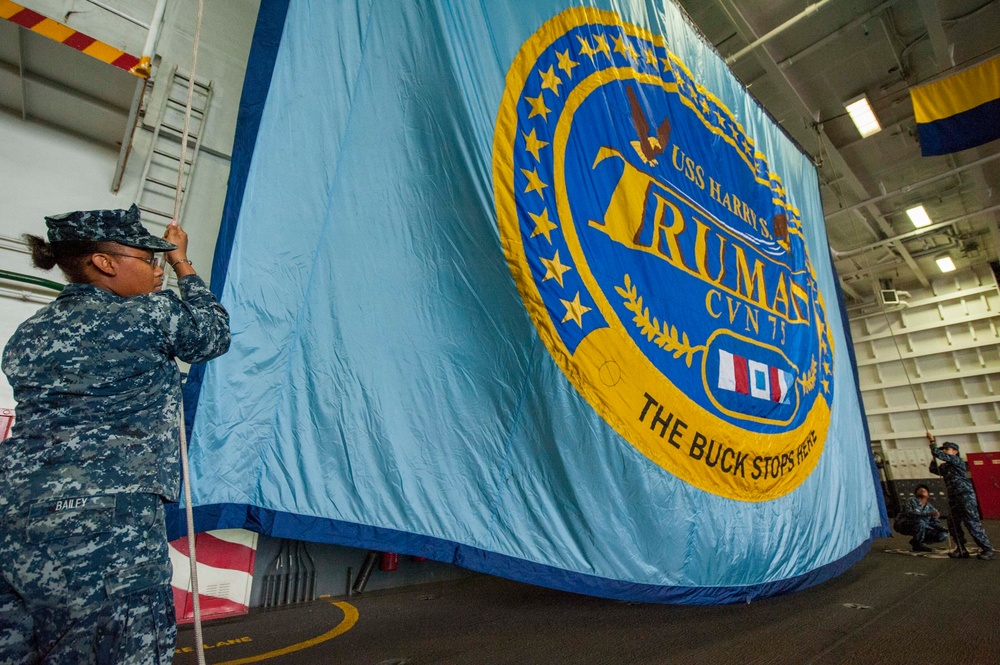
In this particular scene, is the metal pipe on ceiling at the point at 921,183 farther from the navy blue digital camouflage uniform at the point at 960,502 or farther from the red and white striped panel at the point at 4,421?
the red and white striped panel at the point at 4,421

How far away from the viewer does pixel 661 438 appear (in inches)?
81.5

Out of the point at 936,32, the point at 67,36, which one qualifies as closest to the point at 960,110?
the point at 936,32

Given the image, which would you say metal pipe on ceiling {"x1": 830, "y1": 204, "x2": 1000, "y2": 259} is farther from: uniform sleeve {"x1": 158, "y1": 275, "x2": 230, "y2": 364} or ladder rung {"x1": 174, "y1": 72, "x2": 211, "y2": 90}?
uniform sleeve {"x1": 158, "y1": 275, "x2": 230, "y2": 364}

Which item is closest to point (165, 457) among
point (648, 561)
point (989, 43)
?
point (648, 561)

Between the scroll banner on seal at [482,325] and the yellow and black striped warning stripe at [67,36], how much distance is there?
4.01ft

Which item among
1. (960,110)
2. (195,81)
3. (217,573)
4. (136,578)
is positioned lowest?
(217,573)

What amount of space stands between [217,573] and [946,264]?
12654 millimetres

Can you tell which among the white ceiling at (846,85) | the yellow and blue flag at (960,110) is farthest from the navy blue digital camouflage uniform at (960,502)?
the white ceiling at (846,85)

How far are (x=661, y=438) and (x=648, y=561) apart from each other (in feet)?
1.62

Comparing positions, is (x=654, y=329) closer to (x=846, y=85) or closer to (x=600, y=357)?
(x=600, y=357)

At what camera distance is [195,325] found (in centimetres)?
93

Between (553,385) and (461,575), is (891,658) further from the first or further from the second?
(461,575)

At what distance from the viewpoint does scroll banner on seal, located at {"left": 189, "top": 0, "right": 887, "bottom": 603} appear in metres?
1.43

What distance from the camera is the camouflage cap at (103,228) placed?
892 mm
